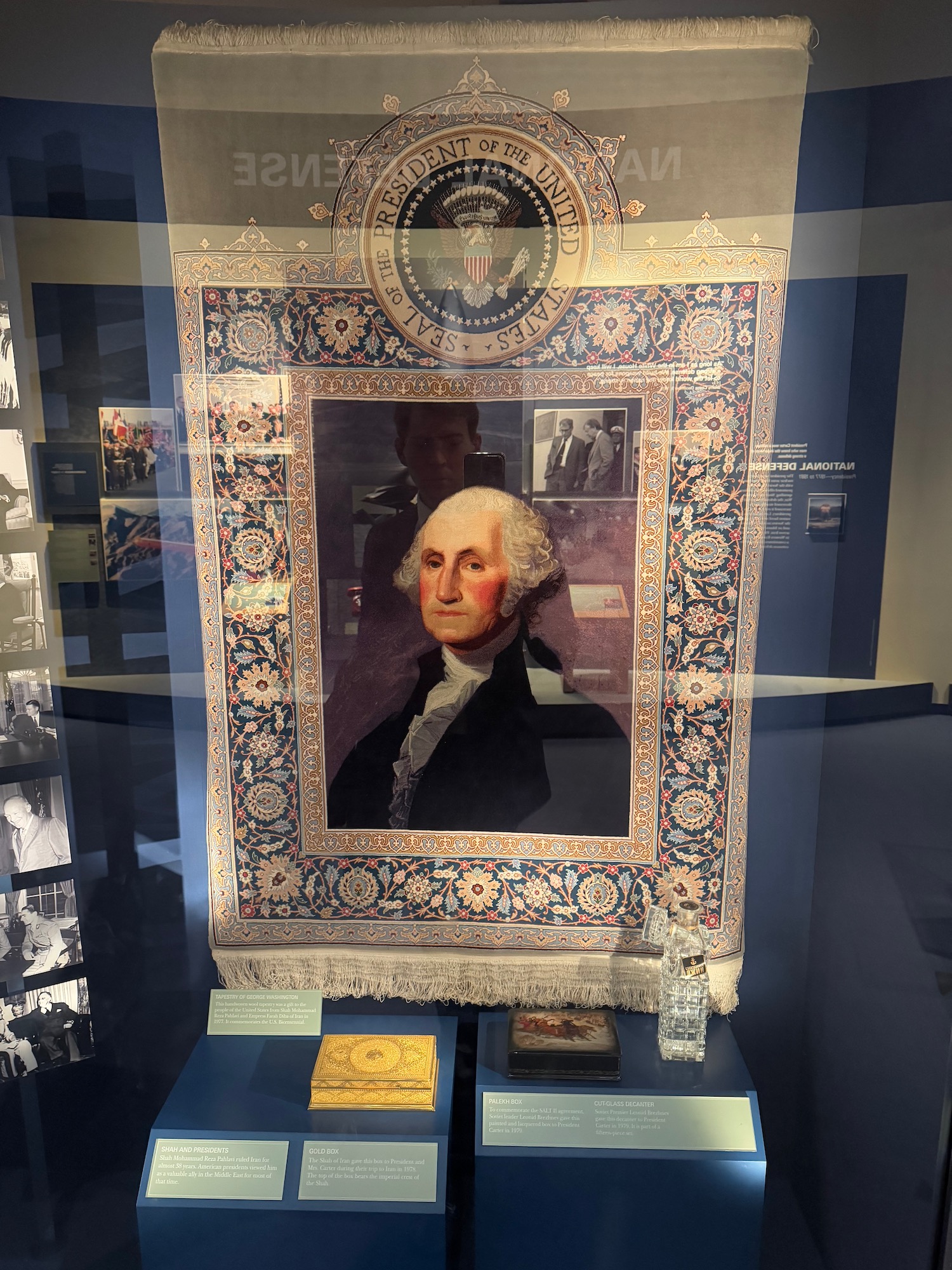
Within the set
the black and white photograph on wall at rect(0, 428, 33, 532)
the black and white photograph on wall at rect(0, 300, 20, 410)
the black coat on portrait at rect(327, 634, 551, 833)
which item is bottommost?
the black coat on portrait at rect(327, 634, 551, 833)

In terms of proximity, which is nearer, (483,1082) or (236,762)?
(483,1082)

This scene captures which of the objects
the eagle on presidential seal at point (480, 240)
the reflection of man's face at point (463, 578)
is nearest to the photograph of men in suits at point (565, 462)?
the reflection of man's face at point (463, 578)

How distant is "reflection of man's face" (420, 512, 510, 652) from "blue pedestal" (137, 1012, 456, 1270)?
43.1 inches

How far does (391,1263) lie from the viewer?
5.66ft

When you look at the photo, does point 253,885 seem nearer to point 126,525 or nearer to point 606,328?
point 126,525

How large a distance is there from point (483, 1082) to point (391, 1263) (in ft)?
1.32

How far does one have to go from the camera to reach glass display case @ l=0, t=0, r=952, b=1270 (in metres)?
1.71

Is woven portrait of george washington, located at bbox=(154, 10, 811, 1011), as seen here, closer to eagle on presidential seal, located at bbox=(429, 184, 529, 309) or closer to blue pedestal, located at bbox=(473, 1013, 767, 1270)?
eagle on presidential seal, located at bbox=(429, 184, 529, 309)

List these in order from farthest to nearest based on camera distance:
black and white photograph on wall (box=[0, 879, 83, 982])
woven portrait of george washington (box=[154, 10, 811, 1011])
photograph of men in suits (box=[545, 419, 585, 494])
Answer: black and white photograph on wall (box=[0, 879, 83, 982]) < photograph of men in suits (box=[545, 419, 585, 494]) < woven portrait of george washington (box=[154, 10, 811, 1011])

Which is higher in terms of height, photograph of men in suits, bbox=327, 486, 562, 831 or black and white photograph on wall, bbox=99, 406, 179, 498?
black and white photograph on wall, bbox=99, 406, 179, 498

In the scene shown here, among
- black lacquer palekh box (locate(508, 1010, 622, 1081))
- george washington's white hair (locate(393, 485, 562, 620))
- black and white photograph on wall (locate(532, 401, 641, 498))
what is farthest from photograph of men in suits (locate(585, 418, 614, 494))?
black lacquer palekh box (locate(508, 1010, 622, 1081))

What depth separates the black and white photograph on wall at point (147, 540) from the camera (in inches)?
73.9

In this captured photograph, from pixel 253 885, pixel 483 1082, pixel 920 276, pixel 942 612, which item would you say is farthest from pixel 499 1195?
pixel 920 276

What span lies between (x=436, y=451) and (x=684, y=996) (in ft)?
4.57
